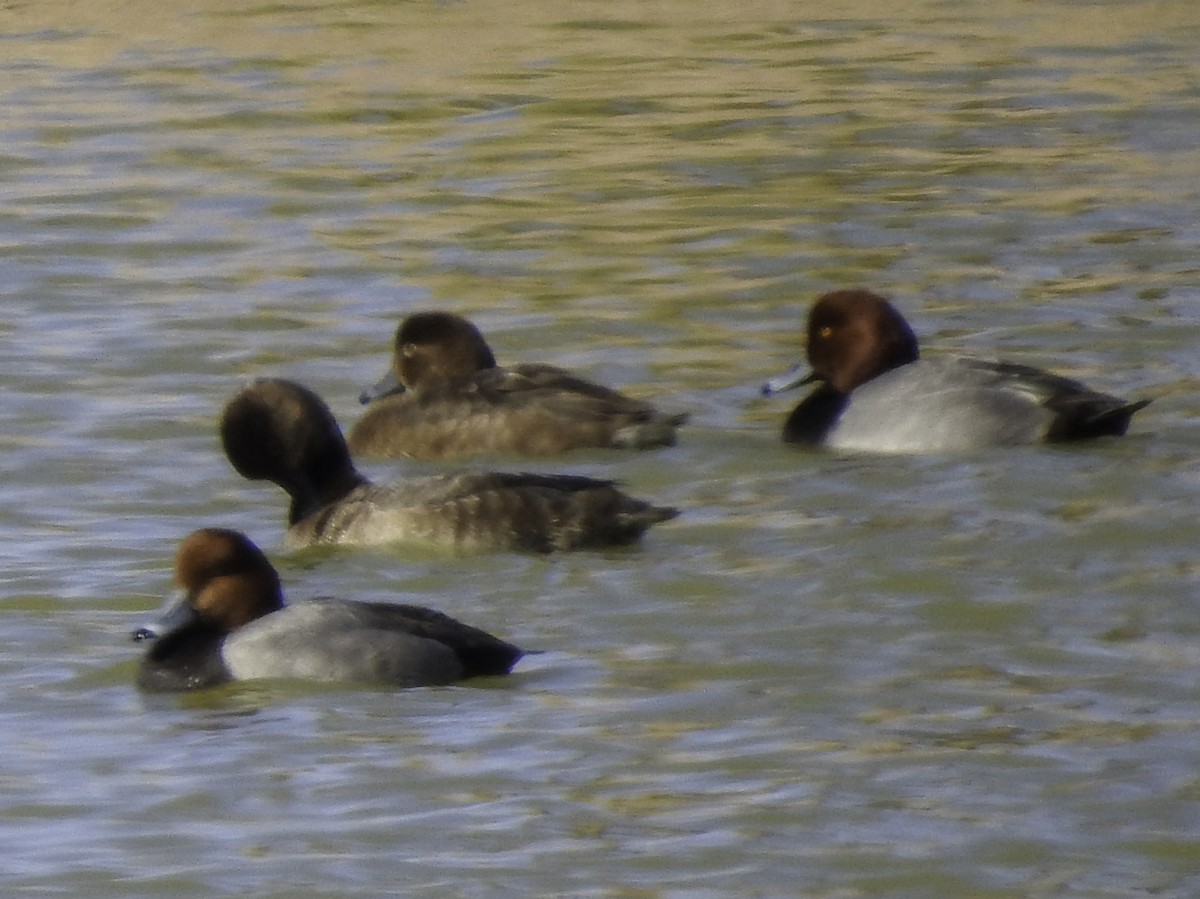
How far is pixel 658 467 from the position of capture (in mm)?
11531

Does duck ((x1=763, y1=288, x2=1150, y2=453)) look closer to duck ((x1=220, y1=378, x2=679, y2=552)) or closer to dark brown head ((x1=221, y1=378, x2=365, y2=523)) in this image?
duck ((x1=220, y1=378, x2=679, y2=552))

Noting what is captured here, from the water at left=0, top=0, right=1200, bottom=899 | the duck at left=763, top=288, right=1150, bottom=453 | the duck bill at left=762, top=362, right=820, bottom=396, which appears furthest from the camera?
the duck bill at left=762, top=362, right=820, bottom=396

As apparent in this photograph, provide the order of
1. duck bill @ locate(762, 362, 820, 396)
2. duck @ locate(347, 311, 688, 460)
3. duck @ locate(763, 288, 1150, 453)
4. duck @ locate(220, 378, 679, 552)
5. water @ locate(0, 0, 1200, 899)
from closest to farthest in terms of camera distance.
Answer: water @ locate(0, 0, 1200, 899) → duck @ locate(220, 378, 679, 552) → duck @ locate(763, 288, 1150, 453) → duck @ locate(347, 311, 688, 460) → duck bill @ locate(762, 362, 820, 396)

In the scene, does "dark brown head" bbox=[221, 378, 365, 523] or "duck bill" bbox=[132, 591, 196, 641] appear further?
"dark brown head" bbox=[221, 378, 365, 523]

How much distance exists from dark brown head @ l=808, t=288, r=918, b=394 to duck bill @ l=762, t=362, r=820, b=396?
0.12 feet

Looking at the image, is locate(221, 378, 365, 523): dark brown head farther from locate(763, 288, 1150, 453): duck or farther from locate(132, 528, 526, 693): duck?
locate(763, 288, 1150, 453): duck

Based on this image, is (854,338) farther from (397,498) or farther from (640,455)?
(397,498)

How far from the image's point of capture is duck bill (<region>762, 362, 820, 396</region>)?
12.4 metres

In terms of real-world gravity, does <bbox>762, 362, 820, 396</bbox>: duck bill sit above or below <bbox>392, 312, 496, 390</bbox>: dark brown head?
below

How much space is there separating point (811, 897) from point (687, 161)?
1211cm

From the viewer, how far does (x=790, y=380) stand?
40.8 ft

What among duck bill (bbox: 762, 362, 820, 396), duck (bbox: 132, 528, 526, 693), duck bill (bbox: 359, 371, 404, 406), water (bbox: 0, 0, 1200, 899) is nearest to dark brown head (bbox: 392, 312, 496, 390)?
duck bill (bbox: 359, 371, 404, 406)

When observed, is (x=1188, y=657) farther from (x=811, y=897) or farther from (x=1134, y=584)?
(x=811, y=897)

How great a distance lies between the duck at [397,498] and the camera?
10.2m
